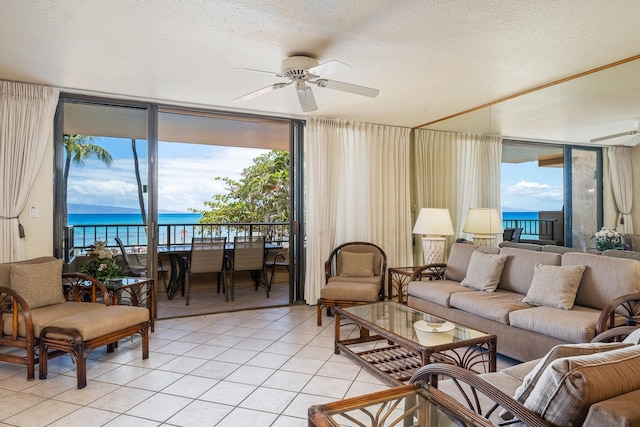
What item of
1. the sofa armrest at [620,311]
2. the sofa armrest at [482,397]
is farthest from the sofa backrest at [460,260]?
the sofa armrest at [482,397]

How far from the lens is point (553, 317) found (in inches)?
110

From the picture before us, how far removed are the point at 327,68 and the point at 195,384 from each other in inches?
96.2

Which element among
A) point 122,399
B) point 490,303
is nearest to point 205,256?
point 122,399

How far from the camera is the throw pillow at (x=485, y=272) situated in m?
3.73

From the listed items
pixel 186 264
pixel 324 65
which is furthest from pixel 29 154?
pixel 324 65

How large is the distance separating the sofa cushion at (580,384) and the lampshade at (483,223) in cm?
350

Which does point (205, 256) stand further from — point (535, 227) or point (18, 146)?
point (535, 227)

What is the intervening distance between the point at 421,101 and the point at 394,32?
1791 mm

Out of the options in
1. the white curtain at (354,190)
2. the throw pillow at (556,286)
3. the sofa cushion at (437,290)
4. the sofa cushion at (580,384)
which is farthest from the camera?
the white curtain at (354,190)

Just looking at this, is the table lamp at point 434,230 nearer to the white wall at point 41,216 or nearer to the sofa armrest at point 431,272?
the sofa armrest at point 431,272

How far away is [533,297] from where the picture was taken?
3193 mm

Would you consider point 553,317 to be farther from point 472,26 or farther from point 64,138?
point 64,138

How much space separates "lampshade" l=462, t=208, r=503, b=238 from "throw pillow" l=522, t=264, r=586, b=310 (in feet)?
4.36

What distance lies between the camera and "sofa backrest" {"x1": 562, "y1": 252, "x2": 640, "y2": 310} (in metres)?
2.80
